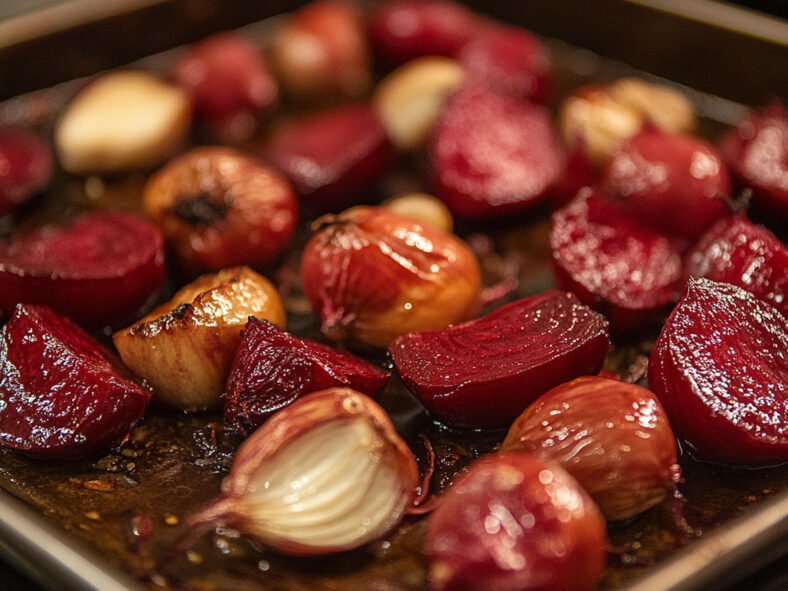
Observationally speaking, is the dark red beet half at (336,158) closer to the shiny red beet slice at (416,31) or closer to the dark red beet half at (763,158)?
the shiny red beet slice at (416,31)

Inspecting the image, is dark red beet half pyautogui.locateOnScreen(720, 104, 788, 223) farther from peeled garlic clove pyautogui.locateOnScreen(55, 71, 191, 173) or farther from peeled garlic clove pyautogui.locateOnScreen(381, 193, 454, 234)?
peeled garlic clove pyautogui.locateOnScreen(55, 71, 191, 173)

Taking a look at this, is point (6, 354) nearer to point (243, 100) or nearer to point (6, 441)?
point (6, 441)

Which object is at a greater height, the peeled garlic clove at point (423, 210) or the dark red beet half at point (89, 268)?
the dark red beet half at point (89, 268)

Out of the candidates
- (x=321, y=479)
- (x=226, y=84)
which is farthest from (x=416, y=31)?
(x=321, y=479)

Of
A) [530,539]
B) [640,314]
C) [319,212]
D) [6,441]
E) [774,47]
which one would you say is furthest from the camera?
[774,47]

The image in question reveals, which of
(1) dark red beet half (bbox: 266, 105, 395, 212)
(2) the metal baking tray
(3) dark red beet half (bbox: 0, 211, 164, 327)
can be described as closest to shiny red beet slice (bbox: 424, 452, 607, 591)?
(2) the metal baking tray

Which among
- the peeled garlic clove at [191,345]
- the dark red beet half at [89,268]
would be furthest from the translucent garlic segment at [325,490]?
the dark red beet half at [89,268]

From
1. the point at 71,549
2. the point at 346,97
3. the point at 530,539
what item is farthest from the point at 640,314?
the point at 346,97
